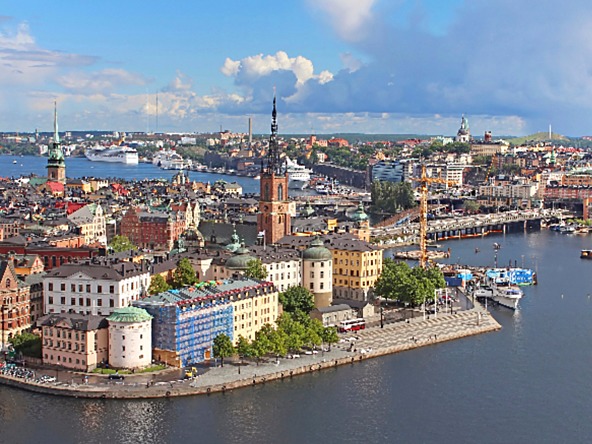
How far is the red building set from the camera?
1932 inches

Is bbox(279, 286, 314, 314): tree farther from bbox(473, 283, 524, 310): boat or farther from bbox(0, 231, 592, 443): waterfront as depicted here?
bbox(473, 283, 524, 310): boat

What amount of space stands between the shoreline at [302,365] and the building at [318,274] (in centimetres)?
346

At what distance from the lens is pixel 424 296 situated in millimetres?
35625

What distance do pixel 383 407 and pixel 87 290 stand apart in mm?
10268

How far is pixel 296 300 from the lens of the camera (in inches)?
1287

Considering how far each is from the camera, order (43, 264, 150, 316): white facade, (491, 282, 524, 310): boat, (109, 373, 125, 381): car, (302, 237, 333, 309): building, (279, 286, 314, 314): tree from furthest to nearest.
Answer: (491, 282, 524, 310): boat
(302, 237, 333, 309): building
(279, 286, 314, 314): tree
(43, 264, 150, 316): white facade
(109, 373, 125, 381): car

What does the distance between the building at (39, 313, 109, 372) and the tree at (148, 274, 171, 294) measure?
464cm

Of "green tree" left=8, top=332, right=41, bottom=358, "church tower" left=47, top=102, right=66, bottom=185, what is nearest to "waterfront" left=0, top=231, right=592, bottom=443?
"green tree" left=8, top=332, right=41, bottom=358

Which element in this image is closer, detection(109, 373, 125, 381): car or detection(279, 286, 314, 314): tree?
detection(109, 373, 125, 381): car

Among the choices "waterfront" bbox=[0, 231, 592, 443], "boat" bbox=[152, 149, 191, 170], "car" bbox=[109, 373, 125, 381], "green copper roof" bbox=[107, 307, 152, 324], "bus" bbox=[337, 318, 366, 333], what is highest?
"boat" bbox=[152, 149, 191, 170]

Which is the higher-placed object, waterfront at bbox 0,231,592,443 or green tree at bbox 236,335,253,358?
green tree at bbox 236,335,253,358

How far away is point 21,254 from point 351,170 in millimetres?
92259

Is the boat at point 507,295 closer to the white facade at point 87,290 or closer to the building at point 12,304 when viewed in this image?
the white facade at point 87,290

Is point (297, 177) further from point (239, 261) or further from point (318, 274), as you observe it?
point (239, 261)
